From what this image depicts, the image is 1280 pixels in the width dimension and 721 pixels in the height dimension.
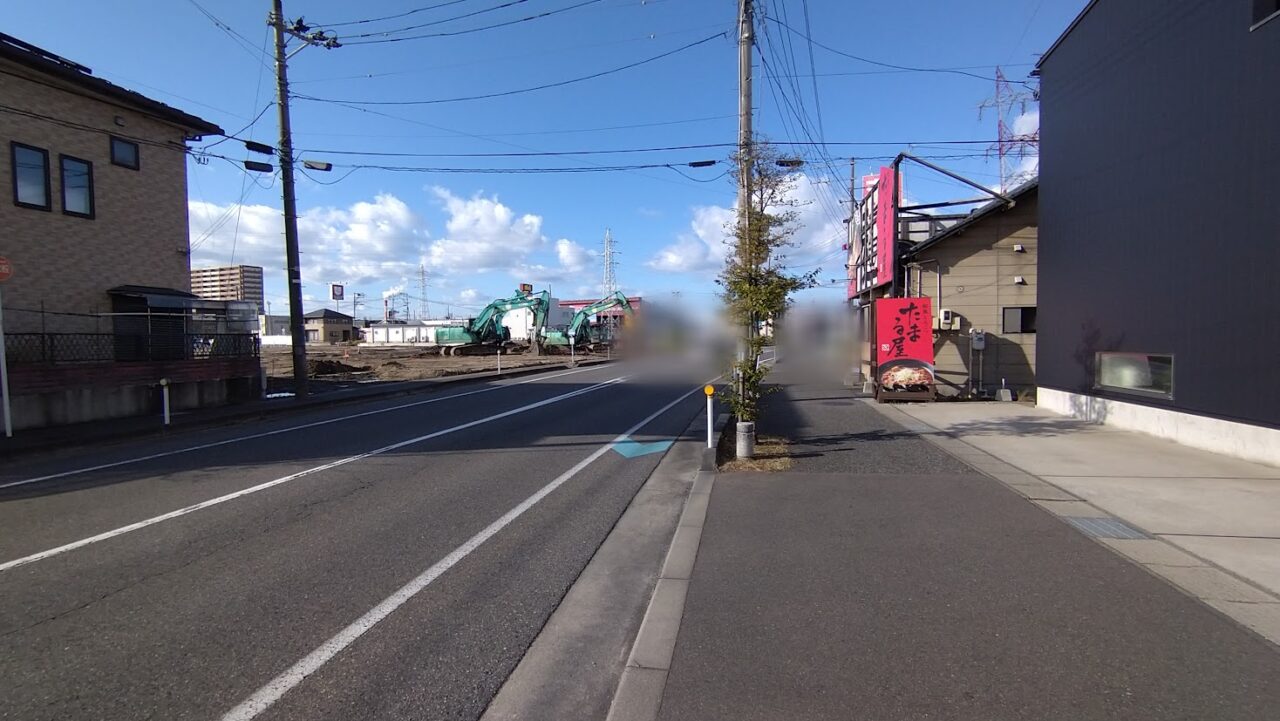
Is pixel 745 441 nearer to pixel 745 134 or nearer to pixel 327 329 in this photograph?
pixel 745 134

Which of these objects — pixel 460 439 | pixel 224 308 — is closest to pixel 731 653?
pixel 460 439

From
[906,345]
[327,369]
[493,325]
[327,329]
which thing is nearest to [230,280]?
[327,329]

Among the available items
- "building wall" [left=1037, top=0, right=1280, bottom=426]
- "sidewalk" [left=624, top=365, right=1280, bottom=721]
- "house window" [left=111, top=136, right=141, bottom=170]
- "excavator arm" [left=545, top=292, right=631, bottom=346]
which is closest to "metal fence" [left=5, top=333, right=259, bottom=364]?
"house window" [left=111, top=136, right=141, bottom=170]

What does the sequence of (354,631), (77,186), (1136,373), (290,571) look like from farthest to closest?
(77,186), (1136,373), (290,571), (354,631)

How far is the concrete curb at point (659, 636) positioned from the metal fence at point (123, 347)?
13.9m

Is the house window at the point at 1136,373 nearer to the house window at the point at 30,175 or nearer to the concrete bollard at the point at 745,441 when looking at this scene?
the concrete bollard at the point at 745,441

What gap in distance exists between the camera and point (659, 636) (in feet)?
12.6

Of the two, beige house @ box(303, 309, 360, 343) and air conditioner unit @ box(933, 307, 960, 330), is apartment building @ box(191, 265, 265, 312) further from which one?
air conditioner unit @ box(933, 307, 960, 330)

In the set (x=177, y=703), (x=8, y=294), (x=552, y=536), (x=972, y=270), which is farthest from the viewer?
(x=972, y=270)

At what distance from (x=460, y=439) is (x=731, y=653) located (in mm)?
8097

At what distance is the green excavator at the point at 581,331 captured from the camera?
153 ft

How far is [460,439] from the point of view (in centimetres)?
1085

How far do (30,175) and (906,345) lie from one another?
843 inches

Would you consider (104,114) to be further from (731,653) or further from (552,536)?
(731,653)
